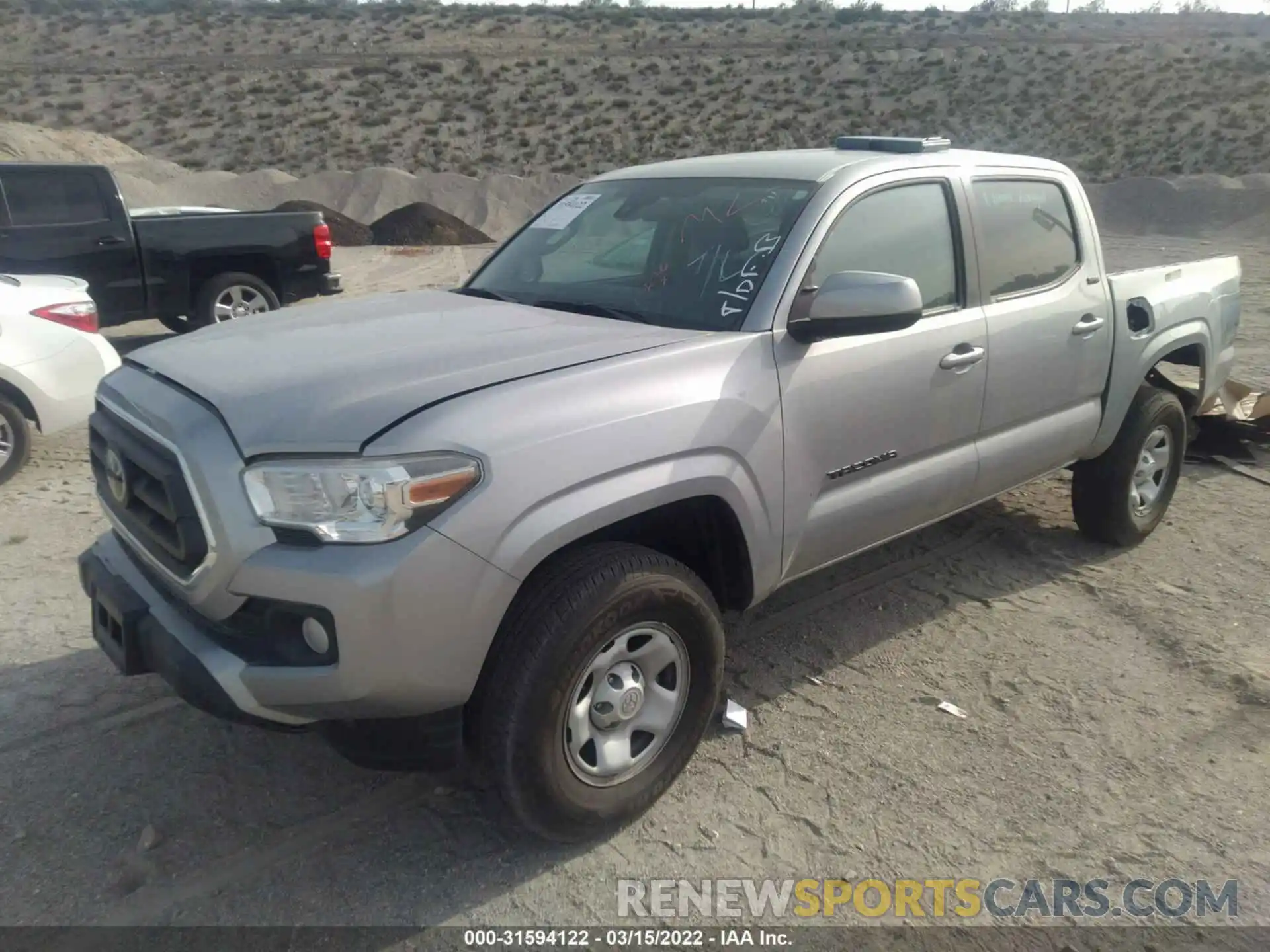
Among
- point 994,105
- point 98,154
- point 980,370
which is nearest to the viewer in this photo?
point 980,370

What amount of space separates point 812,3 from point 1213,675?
66.6m

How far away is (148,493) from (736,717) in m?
2.06

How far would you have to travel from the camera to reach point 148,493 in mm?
2773

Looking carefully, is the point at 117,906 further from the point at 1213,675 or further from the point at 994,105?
the point at 994,105

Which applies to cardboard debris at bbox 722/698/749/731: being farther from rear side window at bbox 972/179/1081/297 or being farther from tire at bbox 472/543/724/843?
rear side window at bbox 972/179/1081/297

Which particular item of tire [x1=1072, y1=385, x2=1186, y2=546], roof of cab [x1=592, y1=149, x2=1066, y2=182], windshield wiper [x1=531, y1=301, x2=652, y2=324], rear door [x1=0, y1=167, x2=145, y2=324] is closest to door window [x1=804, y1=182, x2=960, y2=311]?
roof of cab [x1=592, y1=149, x2=1066, y2=182]

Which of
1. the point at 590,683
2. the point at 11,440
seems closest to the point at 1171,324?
the point at 590,683

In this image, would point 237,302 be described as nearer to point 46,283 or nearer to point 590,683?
point 46,283

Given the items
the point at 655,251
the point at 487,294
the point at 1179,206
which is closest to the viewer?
the point at 655,251

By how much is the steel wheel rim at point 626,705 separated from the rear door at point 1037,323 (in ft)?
5.70

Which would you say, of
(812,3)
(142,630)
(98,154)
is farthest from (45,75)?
(142,630)

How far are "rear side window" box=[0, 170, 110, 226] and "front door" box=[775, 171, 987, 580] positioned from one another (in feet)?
27.0

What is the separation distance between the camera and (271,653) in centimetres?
247

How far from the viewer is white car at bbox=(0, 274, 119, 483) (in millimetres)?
5809
